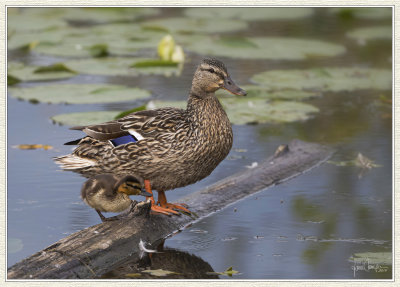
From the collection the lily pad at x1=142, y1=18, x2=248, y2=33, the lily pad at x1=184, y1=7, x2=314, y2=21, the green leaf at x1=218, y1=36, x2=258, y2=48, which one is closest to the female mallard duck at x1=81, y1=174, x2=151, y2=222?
the green leaf at x1=218, y1=36, x2=258, y2=48

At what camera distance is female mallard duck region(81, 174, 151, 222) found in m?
4.91

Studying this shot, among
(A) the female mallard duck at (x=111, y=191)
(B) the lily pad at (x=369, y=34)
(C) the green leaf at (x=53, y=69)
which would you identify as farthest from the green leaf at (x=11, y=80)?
(B) the lily pad at (x=369, y=34)

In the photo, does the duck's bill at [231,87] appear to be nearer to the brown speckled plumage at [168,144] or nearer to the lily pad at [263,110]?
the brown speckled plumage at [168,144]

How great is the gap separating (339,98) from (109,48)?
12.7 ft

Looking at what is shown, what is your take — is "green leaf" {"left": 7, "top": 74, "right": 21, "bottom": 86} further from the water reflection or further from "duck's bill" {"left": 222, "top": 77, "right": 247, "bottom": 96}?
the water reflection

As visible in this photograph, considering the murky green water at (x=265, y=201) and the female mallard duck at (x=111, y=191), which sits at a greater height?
the female mallard duck at (x=111, y=191)

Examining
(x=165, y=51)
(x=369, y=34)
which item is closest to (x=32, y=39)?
(x=165, y=51)

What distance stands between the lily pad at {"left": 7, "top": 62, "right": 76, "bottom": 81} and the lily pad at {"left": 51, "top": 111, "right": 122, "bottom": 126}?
6.13 feet

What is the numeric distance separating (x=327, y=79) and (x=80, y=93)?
3206 mm

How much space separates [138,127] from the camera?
561 cm

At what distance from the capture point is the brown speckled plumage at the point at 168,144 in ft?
17.9

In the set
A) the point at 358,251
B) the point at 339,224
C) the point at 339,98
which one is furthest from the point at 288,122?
the point at 358,251

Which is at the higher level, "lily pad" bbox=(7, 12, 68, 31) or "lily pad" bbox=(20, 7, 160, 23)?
"lily pad" bbox=(20, 7, 160, 23)
